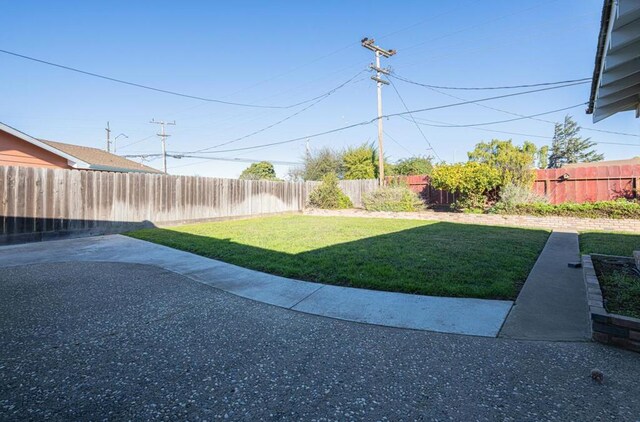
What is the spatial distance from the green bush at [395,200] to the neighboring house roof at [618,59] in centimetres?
996

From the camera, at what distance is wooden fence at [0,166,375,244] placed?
8.26 metres

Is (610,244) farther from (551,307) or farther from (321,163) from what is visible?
(321,163)

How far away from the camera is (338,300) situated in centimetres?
396

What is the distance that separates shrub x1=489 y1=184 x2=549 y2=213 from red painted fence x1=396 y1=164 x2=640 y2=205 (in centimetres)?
107

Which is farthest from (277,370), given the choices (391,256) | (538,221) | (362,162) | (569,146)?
(569,146)

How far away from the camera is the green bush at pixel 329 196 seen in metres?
18.0

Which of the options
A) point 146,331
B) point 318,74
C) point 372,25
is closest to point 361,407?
point 146,331

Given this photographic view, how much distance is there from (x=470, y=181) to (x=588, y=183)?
4.49 metres

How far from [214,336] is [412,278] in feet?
9.48

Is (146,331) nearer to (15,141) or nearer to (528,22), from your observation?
(15,141)

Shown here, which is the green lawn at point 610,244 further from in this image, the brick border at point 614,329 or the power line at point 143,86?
the power line at point 143,86

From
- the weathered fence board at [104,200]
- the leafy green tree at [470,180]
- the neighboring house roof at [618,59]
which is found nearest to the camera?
the neighboring house roof at [618,59]

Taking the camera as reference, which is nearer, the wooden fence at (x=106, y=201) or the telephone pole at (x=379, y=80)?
the wooden fence at (x=106, y=201)

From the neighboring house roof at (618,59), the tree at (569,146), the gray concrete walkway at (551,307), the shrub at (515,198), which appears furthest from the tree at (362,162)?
the tree at (569,146)
